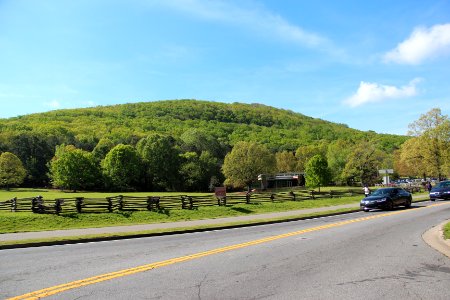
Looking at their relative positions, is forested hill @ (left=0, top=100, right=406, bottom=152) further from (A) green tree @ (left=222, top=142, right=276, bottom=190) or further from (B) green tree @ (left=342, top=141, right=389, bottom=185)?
(B) green tree @ (left=342, top=141, right=389, bottom=185)

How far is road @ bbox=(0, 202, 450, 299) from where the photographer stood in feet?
21.6

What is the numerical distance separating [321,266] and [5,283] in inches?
253

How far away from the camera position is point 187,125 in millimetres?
167375

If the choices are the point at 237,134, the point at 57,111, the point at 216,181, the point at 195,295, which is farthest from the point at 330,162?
the point at 57,111

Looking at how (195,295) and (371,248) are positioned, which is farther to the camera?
(371,248)

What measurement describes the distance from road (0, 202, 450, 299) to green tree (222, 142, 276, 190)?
7024 centimetres

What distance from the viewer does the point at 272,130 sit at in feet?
570

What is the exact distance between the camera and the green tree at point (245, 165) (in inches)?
3280

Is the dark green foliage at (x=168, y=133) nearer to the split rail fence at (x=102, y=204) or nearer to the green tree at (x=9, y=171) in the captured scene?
the green tree at (x=9, y=171)

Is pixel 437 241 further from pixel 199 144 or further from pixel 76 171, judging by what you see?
pixel 199 144

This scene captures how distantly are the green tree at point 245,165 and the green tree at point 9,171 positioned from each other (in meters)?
44.9

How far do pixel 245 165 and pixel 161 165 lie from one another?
21.4 meters

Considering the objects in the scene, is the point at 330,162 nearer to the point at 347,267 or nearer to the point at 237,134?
the point at 237,134

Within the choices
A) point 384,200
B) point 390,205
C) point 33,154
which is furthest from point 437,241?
point 33,154
